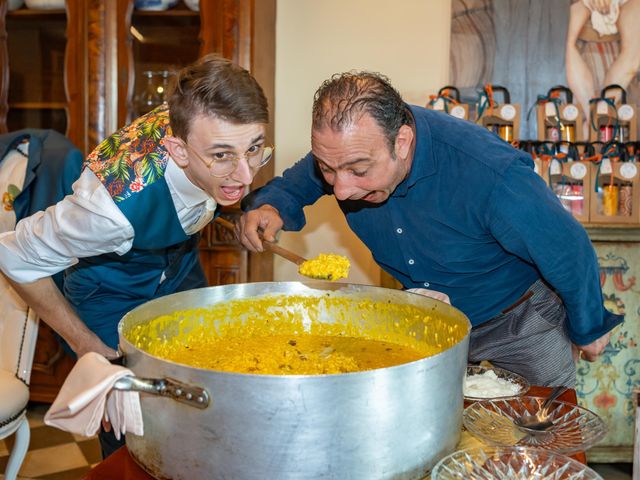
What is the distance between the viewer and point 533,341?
5.37 ft

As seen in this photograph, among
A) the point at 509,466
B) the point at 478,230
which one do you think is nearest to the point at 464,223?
the point at 478,230

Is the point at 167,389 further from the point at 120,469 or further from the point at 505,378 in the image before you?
the point at 505,378

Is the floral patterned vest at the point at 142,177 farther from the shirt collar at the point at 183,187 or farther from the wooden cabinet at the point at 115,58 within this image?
the wooden cabinet at the point at 115,58

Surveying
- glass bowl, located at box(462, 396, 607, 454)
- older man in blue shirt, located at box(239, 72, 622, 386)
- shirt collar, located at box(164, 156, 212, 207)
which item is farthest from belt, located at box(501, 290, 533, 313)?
shirt collar, located at box(164, 156, 212, 207)

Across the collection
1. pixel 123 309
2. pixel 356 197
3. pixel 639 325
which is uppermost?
pixel 356 197

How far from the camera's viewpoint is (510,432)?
1090 mm

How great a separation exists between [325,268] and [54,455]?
1.84 meters

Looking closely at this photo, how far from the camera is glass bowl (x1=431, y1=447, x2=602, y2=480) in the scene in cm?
92

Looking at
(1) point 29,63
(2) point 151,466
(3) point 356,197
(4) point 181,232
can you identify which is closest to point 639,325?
(3) point 356,197

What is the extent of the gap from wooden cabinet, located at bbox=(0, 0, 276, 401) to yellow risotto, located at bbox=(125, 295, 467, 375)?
147cm

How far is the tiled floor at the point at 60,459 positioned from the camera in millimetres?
2619

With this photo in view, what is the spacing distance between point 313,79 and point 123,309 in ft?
5.68

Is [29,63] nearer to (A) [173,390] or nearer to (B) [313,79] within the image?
(B) [313,79]

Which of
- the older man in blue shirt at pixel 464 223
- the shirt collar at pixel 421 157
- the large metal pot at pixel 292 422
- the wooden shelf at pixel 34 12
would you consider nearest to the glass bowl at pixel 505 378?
the older man in blue shirt at pixel 464 223
